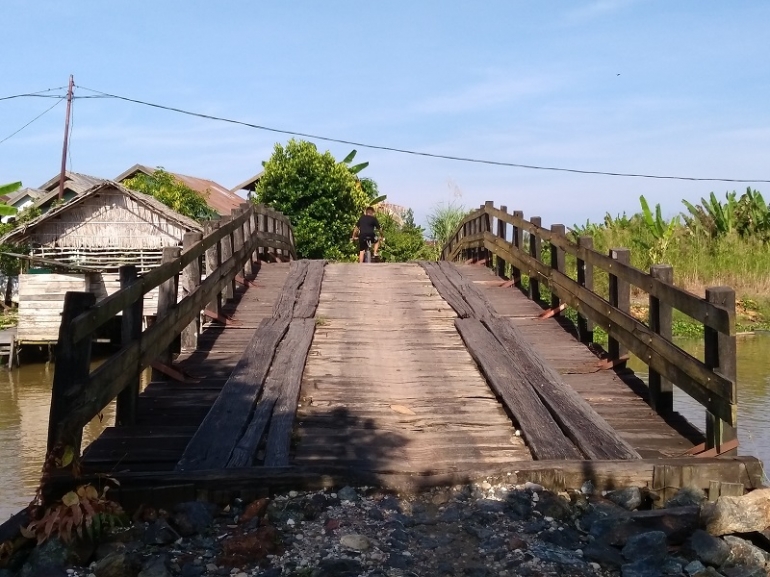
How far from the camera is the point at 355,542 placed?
152 inches

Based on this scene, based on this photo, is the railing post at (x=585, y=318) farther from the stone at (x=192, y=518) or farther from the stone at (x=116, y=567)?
the stone at (x=116, y=567)

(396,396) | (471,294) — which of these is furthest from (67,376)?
Result: (471,294)

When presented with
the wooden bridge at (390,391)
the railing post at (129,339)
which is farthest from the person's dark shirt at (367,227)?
the railing post at (129,339)

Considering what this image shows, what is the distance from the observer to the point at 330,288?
1059 cm

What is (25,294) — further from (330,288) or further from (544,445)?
(544,445)

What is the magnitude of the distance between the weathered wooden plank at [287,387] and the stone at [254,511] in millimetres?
374

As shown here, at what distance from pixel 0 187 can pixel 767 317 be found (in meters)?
24.0

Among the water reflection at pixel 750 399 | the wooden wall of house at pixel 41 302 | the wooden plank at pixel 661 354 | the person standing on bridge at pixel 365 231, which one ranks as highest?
the person standing on bridge at pixel 365 231

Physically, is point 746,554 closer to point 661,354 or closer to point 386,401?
point 661,354

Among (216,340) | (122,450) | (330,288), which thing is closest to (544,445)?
(122,450)

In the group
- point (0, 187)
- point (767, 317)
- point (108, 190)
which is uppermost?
point (108, 190)

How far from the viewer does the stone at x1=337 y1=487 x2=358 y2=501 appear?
430 centimetres

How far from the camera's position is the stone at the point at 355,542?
3836 mm

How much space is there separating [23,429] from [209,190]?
78.3ft
